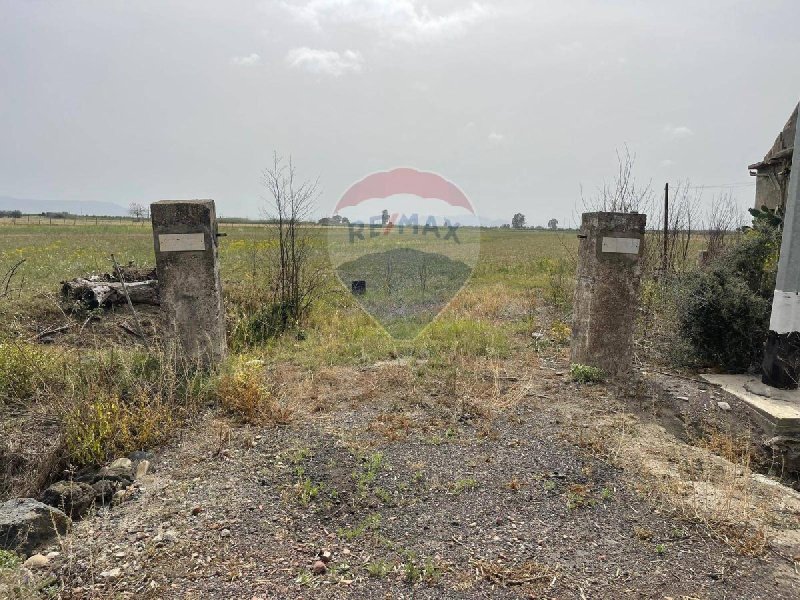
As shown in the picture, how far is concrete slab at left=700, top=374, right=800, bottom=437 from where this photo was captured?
520 cm

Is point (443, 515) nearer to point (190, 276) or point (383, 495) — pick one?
point (383, 495)

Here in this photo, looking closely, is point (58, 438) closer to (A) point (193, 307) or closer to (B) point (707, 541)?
(A) point (193, 307)

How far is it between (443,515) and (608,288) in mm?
4104

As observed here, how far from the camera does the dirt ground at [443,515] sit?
2869 mm

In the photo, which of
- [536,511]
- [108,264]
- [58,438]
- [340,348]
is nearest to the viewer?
[536,511]

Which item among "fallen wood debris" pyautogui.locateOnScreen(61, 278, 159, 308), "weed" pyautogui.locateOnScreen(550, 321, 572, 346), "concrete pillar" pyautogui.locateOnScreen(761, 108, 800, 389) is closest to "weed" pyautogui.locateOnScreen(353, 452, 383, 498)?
"concrete pillar" pyautogui.locateOnScreen(761, 108, 800, 389)

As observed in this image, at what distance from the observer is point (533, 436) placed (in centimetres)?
479

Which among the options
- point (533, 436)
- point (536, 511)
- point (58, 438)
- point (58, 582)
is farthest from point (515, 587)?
point (58, 438)

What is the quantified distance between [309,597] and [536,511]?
1.67 metres

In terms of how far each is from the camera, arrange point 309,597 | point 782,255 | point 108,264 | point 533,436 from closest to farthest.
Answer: point 309,597 < point 533,436 < point 782,255 < point 108,264

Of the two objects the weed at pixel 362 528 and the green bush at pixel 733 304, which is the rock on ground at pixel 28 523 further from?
the green bush at pixel 733 304

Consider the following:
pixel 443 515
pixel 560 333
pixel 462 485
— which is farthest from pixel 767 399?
pixel 443 515

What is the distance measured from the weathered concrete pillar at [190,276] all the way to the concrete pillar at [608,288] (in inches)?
181

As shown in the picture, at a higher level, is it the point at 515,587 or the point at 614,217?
the point at 614,217
